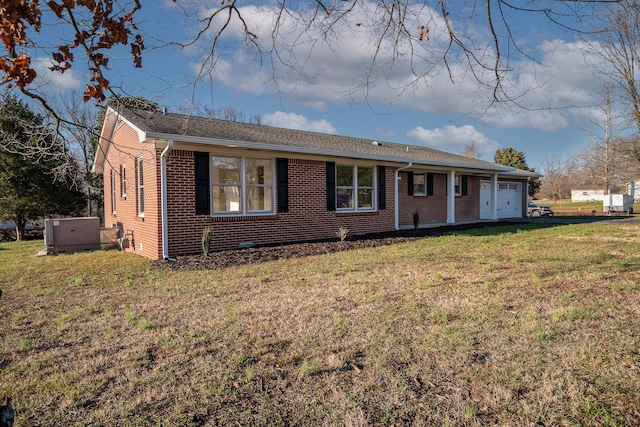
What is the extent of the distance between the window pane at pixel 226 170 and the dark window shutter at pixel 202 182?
0.73 meters

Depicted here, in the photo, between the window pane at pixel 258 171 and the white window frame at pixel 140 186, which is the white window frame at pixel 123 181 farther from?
the window pane at pixel 258 171

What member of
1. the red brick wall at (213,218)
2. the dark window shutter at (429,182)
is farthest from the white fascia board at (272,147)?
the dark window shutter at (429,182)

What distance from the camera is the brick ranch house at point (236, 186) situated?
9000 millimetres

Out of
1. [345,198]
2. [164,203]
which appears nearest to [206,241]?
[164,203]

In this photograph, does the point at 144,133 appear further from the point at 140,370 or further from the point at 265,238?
the point at 140,370

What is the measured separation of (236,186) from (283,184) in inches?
53.0

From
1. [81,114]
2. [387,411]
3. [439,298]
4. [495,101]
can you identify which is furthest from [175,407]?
[81,114]

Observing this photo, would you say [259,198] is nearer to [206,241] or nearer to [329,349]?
[206,241]

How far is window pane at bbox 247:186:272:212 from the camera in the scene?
1078cm

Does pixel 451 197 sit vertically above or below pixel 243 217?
above

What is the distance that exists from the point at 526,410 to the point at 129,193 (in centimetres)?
1172

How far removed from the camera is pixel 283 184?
35.3 feet

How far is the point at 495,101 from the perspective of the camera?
426 cm

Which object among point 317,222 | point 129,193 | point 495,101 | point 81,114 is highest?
point 81,114
